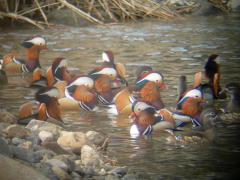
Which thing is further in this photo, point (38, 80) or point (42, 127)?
point (38, 80)

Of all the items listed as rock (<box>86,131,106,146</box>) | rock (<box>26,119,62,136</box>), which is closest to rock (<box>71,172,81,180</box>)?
rock (<box>86,131,106,146</box>)

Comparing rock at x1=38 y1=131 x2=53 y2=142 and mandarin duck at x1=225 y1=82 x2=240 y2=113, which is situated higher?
rock at x1=38 y1=131 x2=53 y2=142

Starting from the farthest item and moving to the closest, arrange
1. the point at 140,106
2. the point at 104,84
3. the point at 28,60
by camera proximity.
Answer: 1. the point at 28,60
2. the point at 104,84
3. the point at 140,106

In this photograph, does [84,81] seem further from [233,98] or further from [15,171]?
[15,171]

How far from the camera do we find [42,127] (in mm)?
4582

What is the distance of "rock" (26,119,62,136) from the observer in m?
4.56

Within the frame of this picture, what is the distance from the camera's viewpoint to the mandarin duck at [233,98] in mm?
5707

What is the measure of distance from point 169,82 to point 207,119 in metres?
1.98

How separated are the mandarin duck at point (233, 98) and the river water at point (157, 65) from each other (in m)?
0.17

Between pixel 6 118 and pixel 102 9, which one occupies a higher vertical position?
pixel 6 118

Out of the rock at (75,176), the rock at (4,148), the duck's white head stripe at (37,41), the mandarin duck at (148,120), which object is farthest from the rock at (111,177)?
the duck's white head stripe at (37,41)

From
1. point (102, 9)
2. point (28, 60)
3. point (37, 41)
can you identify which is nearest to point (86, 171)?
point (28, 60)

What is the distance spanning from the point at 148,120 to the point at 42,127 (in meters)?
0.88

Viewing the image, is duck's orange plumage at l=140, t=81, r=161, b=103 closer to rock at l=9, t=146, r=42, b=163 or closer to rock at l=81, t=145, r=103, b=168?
rock at l=81, t=145, r=103, b=168
